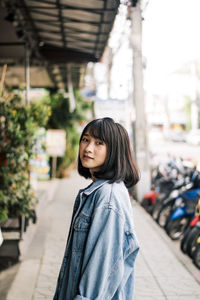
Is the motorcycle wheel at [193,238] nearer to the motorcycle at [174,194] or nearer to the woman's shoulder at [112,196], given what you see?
the motorcycle at [174,194]

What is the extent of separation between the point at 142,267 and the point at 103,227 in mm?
3576

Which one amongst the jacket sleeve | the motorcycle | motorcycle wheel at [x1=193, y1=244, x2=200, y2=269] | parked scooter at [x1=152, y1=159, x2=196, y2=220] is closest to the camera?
the jacket sleeve

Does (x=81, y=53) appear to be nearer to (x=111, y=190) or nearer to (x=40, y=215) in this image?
(x=40, y=215)

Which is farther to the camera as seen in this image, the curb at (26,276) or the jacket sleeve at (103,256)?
the curb at (26,276)

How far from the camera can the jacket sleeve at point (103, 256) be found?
1.76 m

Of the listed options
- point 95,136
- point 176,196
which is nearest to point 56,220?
point 176,196

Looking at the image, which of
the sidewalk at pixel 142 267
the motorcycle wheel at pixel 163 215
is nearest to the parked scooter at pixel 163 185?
the motorcycle wheel at pixel 163 215

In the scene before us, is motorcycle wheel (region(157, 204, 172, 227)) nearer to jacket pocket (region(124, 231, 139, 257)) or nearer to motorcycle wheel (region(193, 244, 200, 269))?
motorcycle wheel (region(193, 244, 200, 269))

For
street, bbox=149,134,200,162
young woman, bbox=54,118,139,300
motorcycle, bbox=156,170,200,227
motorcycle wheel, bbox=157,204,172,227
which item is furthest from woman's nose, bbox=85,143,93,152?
street, bbox=149,134,200,162

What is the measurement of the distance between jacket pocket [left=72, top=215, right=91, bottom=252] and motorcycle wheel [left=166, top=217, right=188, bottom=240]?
5144 mm

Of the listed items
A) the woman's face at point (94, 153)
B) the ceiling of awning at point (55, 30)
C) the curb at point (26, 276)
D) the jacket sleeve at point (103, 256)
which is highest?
the ceiling of awning at point (55, 30)

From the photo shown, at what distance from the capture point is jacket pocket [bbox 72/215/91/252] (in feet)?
6.15

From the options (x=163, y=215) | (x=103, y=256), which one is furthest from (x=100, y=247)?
(x=163, y=215)

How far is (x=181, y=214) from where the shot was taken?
6684 mm
